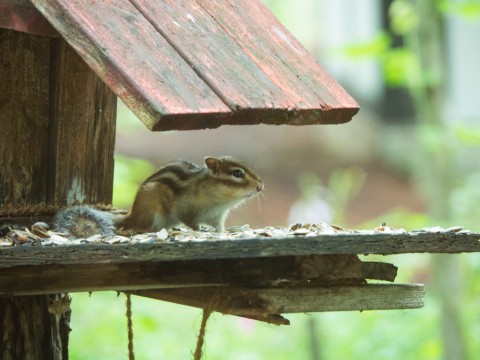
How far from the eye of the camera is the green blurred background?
348 inches

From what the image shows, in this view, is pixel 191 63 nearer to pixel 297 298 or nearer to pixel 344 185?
pixel 297 298

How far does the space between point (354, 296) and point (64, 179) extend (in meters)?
1.27

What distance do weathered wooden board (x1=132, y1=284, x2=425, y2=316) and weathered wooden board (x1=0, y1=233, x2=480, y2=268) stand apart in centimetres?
30

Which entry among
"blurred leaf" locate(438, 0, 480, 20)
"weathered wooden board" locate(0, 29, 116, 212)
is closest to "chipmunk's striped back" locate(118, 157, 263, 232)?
"weathered wooden board" locate(0, 29, 116, 212)

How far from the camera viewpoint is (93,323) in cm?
889

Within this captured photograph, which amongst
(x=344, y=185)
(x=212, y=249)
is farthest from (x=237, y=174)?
(x=344, y=185)

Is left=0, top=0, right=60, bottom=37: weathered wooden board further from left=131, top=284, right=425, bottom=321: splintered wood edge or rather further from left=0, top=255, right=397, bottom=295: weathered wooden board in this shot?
left=131, top=284, right=425, bottom=321: splintered wood edge

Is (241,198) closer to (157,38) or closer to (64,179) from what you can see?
(64,179)

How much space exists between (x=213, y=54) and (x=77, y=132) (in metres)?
0.97

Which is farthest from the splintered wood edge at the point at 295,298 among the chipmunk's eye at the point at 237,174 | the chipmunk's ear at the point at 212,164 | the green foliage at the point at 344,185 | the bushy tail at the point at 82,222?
the green foliage at the point at 344,185

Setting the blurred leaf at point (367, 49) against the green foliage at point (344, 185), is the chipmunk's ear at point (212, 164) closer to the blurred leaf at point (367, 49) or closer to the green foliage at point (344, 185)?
the blurred leaf at point (367, 49)

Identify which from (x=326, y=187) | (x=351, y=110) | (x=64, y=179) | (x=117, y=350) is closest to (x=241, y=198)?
(x=64, y=179)

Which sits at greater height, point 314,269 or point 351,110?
point 351,110

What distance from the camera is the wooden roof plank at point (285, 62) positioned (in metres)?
3.30
